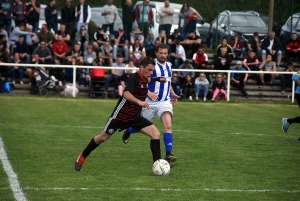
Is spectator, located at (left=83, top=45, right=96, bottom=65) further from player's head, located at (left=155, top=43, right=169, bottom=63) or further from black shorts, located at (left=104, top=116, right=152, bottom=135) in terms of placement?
black shorts, located at (left=104, top=116, right=152, bottom=135)

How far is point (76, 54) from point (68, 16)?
2476 mm

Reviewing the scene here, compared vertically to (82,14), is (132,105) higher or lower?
higher

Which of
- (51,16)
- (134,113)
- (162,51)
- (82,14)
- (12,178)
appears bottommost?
(12,178)

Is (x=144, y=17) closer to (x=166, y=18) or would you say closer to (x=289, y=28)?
(x=166, y=18)

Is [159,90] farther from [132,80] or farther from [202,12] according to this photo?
[202,12]

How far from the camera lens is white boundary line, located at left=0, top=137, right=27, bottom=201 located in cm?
787

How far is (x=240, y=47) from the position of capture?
28.0 m

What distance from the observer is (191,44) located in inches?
1060

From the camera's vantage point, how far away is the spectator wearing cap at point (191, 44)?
26.9m

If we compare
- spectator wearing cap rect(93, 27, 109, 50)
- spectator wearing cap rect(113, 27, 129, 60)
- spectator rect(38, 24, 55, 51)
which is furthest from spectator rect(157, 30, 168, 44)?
spectator rect(38, 24, 55, 51)

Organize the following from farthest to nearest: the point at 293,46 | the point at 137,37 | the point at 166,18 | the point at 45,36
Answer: the point at 293,46 < the point at 166,18 < the point at 137,37 < the point at 45,36

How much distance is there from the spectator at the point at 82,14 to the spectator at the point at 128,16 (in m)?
1.76

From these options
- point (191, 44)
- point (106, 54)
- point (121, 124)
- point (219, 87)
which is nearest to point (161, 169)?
point (121, 124)

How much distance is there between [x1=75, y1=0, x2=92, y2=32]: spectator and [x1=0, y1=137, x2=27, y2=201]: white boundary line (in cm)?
1565
